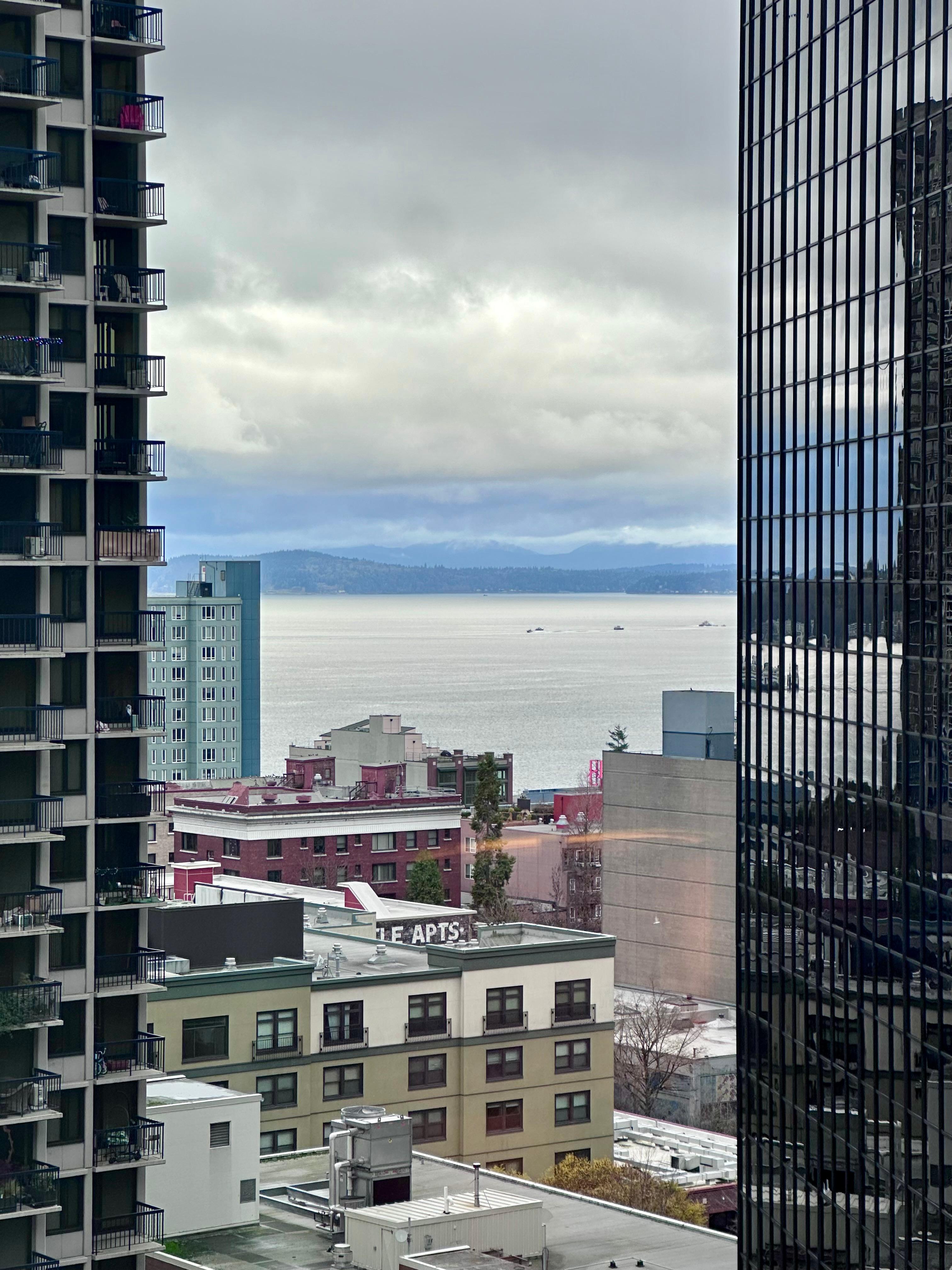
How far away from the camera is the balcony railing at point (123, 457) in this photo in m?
45.2

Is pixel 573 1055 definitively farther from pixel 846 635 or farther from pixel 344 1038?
pixel 846 635

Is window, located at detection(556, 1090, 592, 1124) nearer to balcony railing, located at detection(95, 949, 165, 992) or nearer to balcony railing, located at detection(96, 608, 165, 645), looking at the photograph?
balcony railing, located at detection(95, 949, 165, 992)

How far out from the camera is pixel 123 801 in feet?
147

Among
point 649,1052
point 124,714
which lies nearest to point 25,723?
point 124,714

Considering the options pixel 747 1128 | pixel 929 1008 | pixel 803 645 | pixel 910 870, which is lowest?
pixel 747 1128

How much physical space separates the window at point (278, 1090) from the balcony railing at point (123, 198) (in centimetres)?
3551

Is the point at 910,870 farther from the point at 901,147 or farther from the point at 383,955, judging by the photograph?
the point at 383,955

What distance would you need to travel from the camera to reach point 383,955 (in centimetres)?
7675

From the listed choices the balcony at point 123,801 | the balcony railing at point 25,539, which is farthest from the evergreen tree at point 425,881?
the balcony railing at point 25,539

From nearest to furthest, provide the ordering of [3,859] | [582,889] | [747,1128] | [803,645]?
[3,859] → [803,645] → [747,1128] → [582,889]

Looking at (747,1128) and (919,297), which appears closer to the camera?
(919,297)

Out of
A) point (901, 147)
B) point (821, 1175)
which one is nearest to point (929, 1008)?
point (821, 1175)

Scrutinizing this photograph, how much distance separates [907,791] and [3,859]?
19.9 m

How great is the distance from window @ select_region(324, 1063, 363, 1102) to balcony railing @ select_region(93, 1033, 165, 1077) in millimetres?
26748
